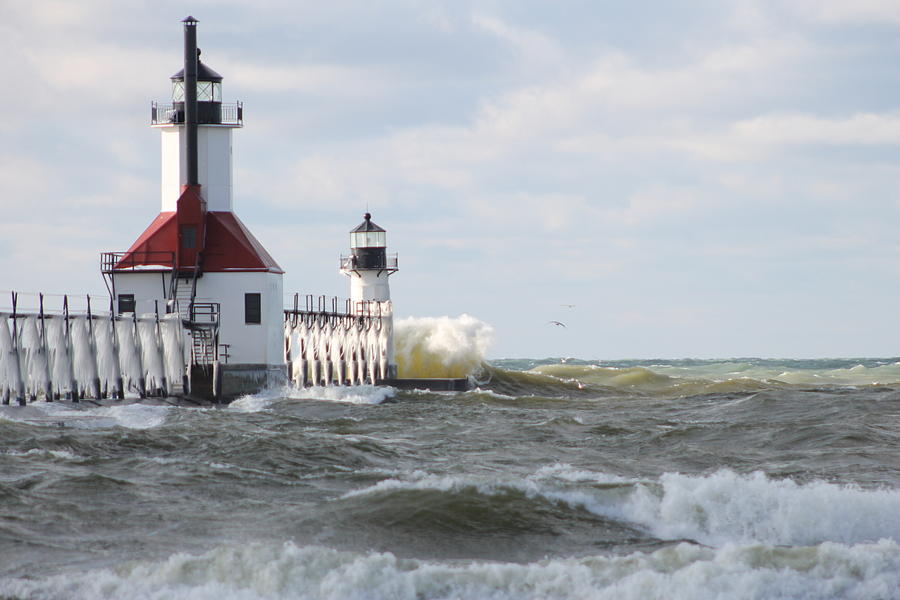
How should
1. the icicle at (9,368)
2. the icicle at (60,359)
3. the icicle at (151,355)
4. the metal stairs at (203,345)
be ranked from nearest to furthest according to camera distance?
the icicle at (9,368), the icicle at (60,359), the icicle at (151,355), the metal stairs at (203,345)

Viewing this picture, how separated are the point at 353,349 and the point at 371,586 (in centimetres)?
3721

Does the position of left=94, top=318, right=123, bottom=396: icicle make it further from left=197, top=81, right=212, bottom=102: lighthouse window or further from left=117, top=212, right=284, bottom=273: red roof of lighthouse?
left=197, top=81, right=212, bottom=102: lighthouse window

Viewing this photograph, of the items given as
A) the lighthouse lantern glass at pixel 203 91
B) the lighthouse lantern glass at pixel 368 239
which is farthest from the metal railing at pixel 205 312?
the lighthouse lantern glass at pixel 368 239

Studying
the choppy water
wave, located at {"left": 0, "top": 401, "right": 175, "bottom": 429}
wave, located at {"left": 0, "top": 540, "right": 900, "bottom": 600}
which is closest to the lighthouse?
wave, located at {"left": 0, "top": 401, "right": 175, "bottom": 429}

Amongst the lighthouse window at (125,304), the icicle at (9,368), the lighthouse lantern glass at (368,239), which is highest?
the lighthouse lantern glass at (368,239)

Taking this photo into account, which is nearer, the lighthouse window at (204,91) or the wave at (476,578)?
the wave at (476,578)

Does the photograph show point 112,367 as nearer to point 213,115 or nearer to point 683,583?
point 213,115

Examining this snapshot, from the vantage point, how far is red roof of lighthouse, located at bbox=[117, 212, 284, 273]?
3353 centimetres

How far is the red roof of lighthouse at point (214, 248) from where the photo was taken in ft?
110

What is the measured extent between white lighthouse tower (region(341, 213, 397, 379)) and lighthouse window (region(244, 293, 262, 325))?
13532 mm

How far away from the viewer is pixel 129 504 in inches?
493

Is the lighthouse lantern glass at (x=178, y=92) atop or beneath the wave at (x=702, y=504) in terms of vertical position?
atop

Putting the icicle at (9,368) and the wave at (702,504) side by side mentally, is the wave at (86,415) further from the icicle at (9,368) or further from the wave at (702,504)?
the wave at (702,504)

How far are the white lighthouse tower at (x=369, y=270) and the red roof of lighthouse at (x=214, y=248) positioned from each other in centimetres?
1281
